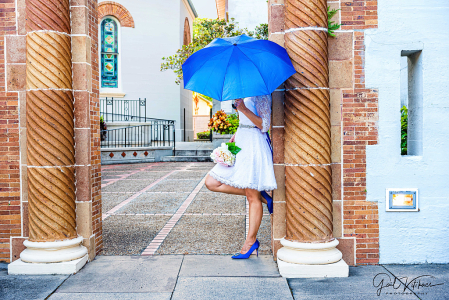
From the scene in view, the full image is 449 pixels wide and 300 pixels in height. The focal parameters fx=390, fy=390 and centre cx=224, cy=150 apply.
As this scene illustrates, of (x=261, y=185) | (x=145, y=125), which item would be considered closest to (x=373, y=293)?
(x=261, y=185)

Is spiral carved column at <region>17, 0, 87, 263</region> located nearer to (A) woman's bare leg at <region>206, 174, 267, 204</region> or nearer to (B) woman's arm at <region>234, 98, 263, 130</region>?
(A) woman's bare leg at <region>206, 174, 267, 204</region>

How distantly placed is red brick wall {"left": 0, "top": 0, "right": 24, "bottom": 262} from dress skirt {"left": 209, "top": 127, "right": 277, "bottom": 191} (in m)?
2.20

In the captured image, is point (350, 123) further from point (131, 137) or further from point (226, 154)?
point (131, 137)

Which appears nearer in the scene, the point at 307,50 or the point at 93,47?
the point at 307,50

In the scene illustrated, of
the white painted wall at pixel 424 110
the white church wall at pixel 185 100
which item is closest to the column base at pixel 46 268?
the white painted wall at pixel 424 110

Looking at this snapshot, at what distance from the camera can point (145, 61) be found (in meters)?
21.3

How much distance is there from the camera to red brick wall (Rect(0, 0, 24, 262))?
13.8 feet

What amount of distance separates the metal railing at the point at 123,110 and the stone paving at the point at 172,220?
389 inches

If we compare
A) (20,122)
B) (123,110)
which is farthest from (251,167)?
(123,110)

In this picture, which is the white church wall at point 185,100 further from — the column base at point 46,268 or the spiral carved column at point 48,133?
the column base at point 46,268

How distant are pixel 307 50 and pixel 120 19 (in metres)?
19.0

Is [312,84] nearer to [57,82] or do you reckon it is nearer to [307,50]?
[307,50]

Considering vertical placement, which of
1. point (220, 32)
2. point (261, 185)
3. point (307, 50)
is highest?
point (220, 32)

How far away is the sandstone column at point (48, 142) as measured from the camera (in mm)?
3924
